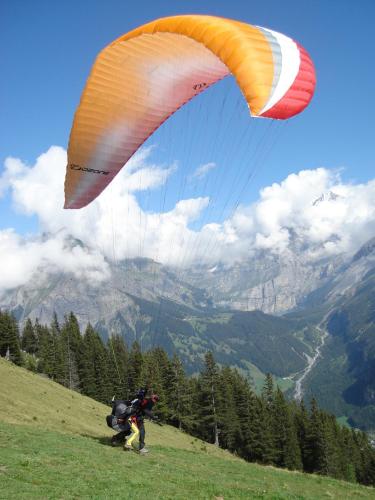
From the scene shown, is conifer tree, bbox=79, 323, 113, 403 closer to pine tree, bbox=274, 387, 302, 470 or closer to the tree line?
the tree line

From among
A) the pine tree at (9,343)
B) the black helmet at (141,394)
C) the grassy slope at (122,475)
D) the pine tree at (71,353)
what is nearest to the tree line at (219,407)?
the pine tree at (9,343)

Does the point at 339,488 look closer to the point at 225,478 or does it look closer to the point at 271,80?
the point at 225,478

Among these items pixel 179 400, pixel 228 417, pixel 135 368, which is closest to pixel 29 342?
pixel 135 368

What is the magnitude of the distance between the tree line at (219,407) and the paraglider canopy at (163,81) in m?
Answer: 41.3

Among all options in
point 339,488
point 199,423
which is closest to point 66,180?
point 339,488

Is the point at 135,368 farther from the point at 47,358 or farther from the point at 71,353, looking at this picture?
the point at 71,353

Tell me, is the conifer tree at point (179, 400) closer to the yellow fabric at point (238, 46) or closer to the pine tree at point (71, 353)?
the pine tree at point (71, 353)

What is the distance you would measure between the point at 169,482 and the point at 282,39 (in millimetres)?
15237

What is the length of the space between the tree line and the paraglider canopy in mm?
41296

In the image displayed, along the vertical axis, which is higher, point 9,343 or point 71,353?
point 71,353

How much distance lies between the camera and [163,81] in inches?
647

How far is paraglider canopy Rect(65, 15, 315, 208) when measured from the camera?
11.9m

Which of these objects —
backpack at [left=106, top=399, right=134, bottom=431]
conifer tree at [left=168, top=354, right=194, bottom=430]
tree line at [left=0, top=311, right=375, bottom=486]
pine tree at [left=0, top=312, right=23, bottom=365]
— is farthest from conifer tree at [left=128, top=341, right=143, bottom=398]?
backpack at [left=106, top=399, right=134, bottom=431]

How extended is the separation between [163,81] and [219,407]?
2236 inches
